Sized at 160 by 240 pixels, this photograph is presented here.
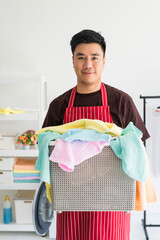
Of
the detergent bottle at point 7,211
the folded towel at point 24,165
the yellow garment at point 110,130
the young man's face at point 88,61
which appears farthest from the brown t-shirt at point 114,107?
the detergent bottle at point 7,211

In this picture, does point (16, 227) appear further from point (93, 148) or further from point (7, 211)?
point (93, 148)

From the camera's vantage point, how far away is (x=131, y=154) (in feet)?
3.61

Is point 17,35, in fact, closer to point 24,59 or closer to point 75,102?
point 24,59

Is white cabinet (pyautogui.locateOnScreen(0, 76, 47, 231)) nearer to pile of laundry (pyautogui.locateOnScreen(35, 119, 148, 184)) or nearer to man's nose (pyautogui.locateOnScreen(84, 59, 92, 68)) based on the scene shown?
man's nose (pyautogui.locateOnScreen(84, 59, 92, 68))

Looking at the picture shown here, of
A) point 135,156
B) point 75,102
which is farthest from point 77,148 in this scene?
point 75,102

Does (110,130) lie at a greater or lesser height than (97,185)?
greater

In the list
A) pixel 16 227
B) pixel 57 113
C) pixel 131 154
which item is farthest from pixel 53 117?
pixel 16 227

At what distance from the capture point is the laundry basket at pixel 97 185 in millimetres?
1102

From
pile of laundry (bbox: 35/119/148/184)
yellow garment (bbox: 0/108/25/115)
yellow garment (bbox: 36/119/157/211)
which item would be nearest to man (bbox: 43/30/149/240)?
yellow garment (bbox: 36/119/157/211)

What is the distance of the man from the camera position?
1.46 m

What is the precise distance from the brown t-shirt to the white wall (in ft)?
4.31

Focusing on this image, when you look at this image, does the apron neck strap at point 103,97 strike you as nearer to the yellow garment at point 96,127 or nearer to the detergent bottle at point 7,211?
the yellow garment at point 96,127

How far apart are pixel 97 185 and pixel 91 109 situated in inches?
20.1

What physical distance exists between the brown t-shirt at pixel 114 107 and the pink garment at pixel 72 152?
0.47 meters
